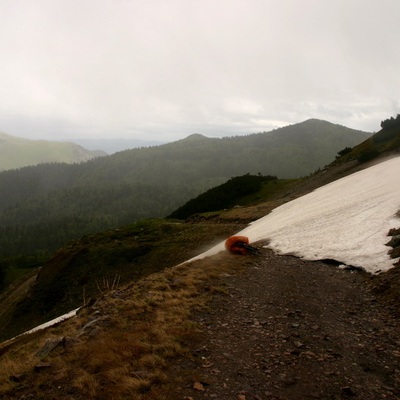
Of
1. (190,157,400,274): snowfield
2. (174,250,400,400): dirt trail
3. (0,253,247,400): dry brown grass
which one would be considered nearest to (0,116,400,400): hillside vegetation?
(0,253,247,400): dry brown grass

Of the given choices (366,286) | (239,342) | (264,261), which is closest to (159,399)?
(239,342)

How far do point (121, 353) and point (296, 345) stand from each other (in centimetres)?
599

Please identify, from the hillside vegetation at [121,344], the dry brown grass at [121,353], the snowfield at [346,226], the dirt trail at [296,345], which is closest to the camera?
the dirt trail at [296,345]

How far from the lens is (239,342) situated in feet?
A: 37.3

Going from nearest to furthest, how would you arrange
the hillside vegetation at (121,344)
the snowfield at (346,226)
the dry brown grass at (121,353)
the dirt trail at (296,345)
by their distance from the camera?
the dirt trail at (296,345)
the dry brown grass at (121,353)
the hillside vegetation at (121,344)
the snowfield at (346,226)

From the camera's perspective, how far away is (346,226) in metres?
27.5

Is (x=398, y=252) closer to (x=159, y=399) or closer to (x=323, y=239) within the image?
(x=323, y=239)

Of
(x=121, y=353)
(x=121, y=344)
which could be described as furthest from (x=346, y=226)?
(x=121, y=353)

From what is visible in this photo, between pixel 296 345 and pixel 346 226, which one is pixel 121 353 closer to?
pixel 296 345

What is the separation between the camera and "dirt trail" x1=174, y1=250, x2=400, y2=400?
877 cm

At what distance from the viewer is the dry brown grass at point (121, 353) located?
9117 millimetres

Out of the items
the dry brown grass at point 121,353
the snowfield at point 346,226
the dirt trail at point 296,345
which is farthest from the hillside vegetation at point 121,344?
the snowfield at point 346,226

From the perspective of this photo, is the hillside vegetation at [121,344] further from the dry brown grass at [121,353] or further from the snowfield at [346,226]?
the snowfield at [346,226]

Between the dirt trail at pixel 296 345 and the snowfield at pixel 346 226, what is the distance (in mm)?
3950
